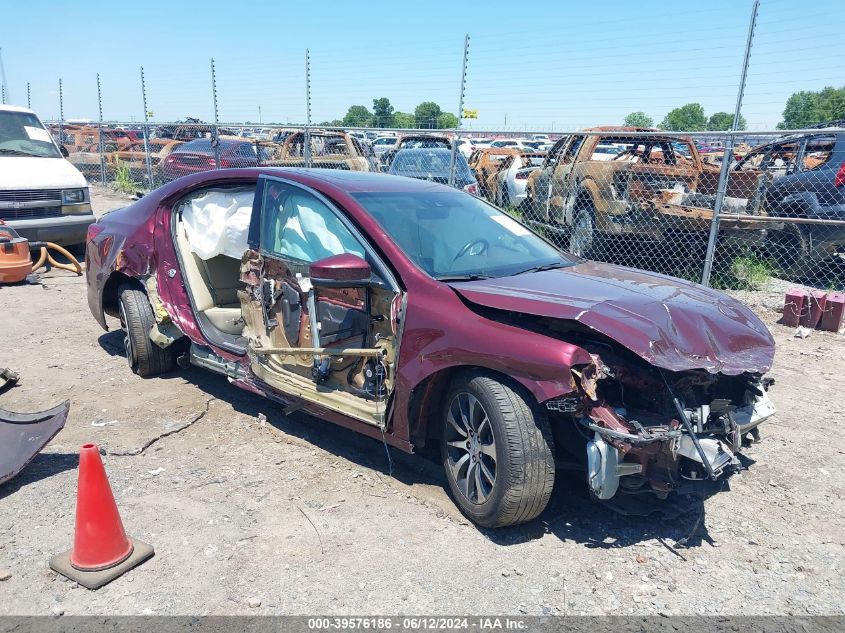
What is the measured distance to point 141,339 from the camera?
17.5ft

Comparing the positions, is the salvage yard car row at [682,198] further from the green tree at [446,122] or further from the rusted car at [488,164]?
the green tree at [446,122]

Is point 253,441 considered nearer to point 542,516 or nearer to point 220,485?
point 220,485

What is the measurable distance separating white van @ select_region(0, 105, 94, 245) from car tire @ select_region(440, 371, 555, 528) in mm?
8080

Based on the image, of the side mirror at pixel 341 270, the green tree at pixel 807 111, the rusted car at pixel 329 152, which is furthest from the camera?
the green tree at pixel 807 111

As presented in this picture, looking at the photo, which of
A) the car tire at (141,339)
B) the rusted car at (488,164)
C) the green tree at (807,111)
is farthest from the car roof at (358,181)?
the green tree at (807,111)

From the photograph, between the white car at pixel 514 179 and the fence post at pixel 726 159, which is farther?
the white car at pixel 514 179

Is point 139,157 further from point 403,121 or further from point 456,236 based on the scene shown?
point 403,121

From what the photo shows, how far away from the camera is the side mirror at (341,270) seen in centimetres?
362

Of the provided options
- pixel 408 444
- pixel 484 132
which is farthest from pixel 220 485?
pixel 484 132

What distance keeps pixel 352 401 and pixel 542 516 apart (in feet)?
4.04

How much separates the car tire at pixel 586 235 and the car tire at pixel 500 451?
6037mm

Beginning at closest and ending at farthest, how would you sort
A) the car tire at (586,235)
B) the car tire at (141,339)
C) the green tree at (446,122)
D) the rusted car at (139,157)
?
the car tire at (141,339)
the car tire at (586,235)
the rusted car at (139,157)
the green tree at (446,122)

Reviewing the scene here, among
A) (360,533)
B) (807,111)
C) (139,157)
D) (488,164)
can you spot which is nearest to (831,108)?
(807,111)

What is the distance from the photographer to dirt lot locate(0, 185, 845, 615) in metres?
2.90
